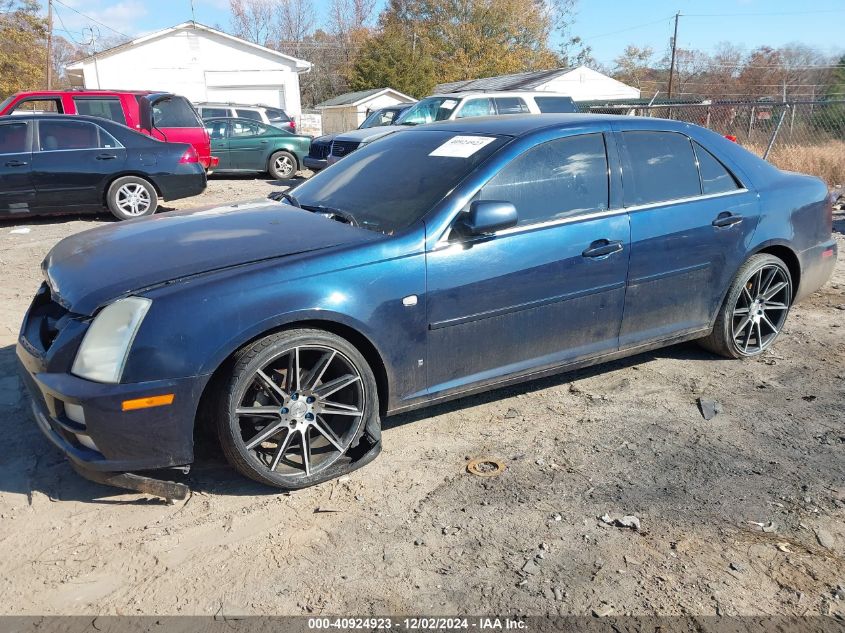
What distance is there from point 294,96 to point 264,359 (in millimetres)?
31555

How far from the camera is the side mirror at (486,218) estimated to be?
3535mm

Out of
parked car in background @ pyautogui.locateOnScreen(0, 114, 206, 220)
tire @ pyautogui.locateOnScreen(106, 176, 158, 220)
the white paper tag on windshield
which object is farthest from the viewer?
tire @ pyautogui.locateOnScreen(106, 176, 158, 220)

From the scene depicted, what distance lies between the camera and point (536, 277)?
379 cm

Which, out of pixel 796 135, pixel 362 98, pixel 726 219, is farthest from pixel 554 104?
pixel 362 98

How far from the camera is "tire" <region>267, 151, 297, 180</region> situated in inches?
637

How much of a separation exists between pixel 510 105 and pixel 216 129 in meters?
6.44

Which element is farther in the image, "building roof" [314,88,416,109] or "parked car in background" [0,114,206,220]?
"building roof" [314,88,416,109]

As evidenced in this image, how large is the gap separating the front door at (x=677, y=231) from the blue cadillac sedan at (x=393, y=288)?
0.05ft

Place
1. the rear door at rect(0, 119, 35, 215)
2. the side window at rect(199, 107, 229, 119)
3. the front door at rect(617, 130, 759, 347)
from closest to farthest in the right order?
the front door at rect(617, 130, 759, 347)
the rear door at rect(0, 119, 35, 215)
the side window at rect(199, 107, 229, 119)

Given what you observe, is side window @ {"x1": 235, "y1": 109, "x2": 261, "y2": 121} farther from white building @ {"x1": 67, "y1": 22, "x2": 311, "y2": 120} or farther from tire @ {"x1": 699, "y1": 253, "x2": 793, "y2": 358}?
tire @ {"x1": 699, "y1": 253, "x2": 793, "y2": 358}

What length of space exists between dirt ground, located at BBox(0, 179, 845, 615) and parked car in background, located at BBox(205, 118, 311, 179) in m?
12.2

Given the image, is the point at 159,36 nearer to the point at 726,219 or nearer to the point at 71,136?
the point at 71,136

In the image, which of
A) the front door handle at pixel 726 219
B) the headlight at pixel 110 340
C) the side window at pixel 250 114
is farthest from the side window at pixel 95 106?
the front door handle at pixel 726 219

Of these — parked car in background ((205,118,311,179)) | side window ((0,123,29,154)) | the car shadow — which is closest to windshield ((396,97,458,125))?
parked car in background ((205,118,311,179))
